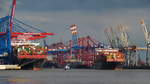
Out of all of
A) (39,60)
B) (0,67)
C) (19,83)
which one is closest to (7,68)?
(0,67)

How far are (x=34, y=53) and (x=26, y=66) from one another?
817cm

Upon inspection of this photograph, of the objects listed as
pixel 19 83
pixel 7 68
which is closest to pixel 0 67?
pixel 7 68

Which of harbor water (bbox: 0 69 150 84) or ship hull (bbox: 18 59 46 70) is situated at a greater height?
ship hull (bbox: 18 59 46 70)

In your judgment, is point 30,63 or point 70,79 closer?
point 70,79

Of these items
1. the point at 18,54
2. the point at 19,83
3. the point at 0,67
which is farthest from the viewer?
the point at 0,67

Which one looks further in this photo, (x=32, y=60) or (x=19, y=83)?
(x=32, y=60)

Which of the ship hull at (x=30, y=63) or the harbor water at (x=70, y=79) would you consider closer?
the harbor water at (x=70, y=79)

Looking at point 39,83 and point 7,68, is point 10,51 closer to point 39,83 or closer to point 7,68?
point 7,68

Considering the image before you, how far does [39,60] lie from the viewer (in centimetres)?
19012

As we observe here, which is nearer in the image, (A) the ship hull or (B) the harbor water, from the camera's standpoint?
(B) the harbor water

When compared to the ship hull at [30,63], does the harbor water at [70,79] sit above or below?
below

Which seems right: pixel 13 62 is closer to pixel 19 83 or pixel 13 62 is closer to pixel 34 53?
pixel 34 53

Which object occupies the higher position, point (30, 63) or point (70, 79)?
point (30, 63)

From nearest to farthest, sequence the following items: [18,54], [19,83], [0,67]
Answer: [19,83]
[18,54]
[0,67]
